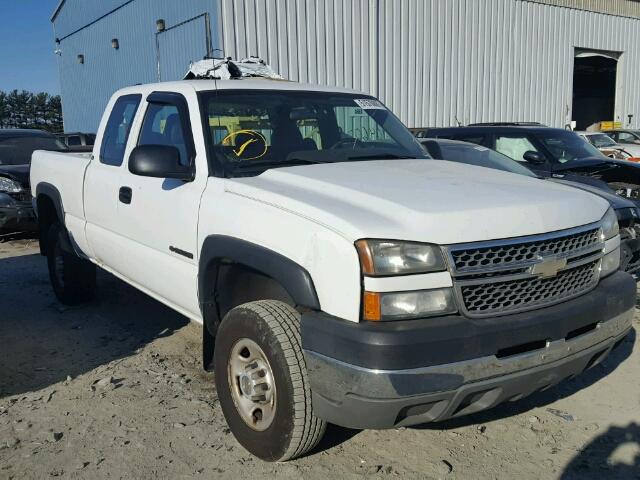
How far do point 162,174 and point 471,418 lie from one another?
224cm

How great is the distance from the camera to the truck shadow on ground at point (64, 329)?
14.1 ft

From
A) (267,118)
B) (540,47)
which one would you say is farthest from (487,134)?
(540,47)

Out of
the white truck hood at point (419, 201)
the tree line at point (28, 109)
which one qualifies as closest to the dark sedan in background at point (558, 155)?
the white truck hood at point (419, 201)

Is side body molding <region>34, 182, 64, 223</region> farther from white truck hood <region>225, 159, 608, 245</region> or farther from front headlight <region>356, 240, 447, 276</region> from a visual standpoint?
front headlight <region>356, 240, 447, 276</region>

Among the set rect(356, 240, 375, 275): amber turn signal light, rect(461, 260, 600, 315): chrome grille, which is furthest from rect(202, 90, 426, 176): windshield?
rect(461, 260, 600, 315): chrome grille

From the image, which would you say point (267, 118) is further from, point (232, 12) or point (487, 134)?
point (232, 12)

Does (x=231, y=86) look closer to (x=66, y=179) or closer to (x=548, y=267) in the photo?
(x=66, y=179)

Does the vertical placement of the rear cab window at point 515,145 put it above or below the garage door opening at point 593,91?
below

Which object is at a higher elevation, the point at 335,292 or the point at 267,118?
the point at 267,118

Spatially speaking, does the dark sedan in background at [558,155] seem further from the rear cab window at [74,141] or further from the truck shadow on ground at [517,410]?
the rear cab window at [74,141]

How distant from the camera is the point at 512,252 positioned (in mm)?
2645

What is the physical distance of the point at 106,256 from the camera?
4.71 metres

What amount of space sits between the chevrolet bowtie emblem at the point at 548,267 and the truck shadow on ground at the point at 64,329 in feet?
→ 10.2

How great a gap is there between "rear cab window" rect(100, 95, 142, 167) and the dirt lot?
1.46 m
